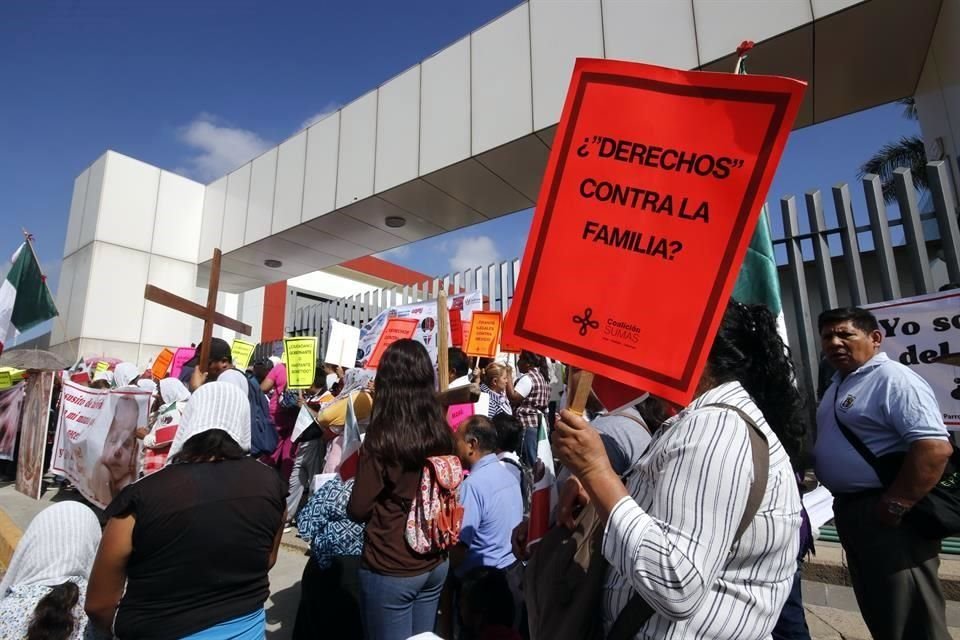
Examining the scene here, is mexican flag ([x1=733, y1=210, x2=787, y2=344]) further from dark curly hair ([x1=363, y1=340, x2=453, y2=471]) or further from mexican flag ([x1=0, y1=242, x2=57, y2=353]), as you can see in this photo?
mexican flag ([x1=0, y1=242, x2=57, y2=353])

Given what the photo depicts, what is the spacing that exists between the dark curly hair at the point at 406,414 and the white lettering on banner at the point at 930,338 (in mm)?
2959

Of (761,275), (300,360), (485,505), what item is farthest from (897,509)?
(300,360)

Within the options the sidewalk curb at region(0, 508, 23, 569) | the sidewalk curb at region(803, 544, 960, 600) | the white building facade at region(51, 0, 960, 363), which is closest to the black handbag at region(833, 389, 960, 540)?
the sidewalk curb at region(803, 544, 960, 600)

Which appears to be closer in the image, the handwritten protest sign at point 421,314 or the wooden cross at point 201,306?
the wooden cross at point 201,306

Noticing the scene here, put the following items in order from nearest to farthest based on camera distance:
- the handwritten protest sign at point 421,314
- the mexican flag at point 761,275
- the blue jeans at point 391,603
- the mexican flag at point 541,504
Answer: the mexican flag at point 541,504, the blue jeans at point 391,603, the mexican flag at point 761,275, the handwritten protest sign at point 421,314

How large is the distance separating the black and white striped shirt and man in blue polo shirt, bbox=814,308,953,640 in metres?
1.53

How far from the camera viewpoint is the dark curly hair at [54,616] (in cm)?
218

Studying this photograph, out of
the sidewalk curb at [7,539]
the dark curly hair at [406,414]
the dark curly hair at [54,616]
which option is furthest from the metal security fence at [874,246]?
the sidewalk curb at [7,539]

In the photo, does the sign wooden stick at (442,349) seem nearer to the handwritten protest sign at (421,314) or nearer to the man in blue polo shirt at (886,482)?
the man in blue polo shirt at (886,482)

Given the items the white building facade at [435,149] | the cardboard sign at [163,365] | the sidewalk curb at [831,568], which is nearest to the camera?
the sidewalk curb at [831,568]

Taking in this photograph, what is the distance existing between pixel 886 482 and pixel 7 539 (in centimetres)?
711

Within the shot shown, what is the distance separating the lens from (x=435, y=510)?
2334 millimetres

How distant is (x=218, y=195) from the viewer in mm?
11977

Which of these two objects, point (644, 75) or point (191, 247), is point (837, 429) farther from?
point (191, 247)
